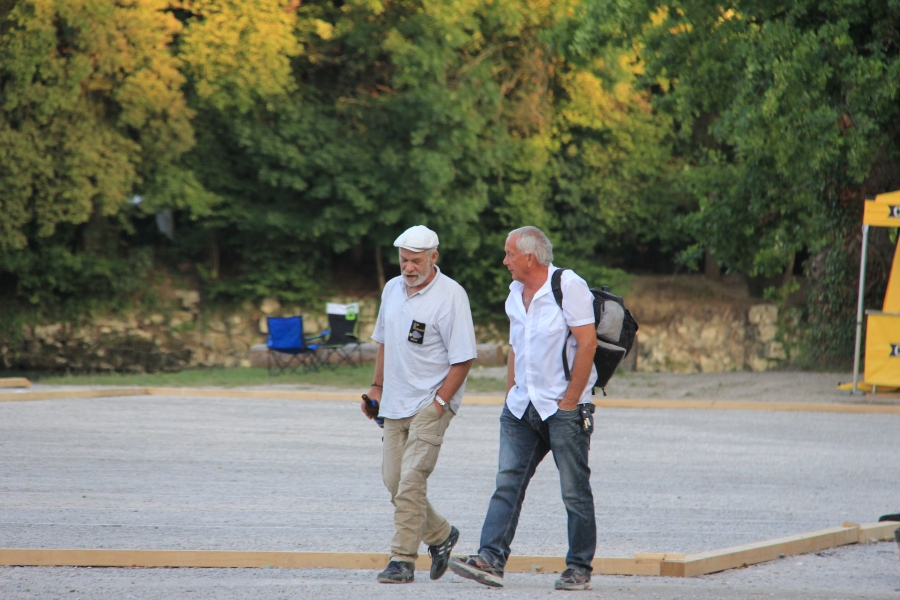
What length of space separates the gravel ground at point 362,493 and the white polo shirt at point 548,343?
0.98 meters

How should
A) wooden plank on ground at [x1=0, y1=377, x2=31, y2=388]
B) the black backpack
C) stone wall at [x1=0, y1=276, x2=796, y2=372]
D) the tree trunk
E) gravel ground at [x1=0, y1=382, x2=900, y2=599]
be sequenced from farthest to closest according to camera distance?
the tree trunk → stone wall at [x1=0, y1=276, x2=796, y2=372] → wooden plank on ground at [x1=0, y1=377, x2=31, y2=388] → gravel ground at [x1=0, y1=382, x2=900, y2=599] → the black backpack

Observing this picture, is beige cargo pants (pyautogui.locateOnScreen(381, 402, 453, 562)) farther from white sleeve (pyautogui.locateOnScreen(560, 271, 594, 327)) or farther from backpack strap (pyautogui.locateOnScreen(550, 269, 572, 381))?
white sleeve (pyautogui.locateOnScreen(560, 271, 594, 327))

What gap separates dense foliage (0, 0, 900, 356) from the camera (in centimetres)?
2095

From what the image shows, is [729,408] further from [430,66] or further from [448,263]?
[448,263]

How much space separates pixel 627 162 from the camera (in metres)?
31.6

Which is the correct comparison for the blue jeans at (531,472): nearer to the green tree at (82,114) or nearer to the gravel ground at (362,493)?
the gravel ground at (362,493)

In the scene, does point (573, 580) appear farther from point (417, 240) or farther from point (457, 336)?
point (417, 240)

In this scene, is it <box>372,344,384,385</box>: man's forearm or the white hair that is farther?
<box>372,344,384,385</box>: man's forearm

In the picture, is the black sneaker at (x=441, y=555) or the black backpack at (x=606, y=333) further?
the black sneaker at (x=441, y=555)

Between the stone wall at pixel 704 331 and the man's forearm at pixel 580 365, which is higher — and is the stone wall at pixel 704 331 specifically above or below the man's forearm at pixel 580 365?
below

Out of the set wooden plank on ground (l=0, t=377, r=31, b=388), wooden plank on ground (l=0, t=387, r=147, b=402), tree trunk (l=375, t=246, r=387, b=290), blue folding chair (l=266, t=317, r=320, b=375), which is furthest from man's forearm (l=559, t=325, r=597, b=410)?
tree trunk (l=375, t=246, r=387, b=290)

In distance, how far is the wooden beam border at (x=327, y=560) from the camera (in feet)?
18.9

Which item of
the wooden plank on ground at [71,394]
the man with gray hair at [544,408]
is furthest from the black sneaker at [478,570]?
the wooden plank on ground at [71,394]

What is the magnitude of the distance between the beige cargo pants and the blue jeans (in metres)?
0.34
